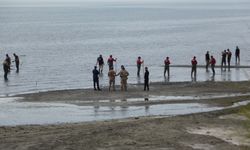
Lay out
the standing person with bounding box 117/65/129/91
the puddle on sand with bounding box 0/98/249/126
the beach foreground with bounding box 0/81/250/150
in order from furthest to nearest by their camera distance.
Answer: the standing person with bounding box 117/65/129/91 < the puddle on sand with bounding box 0/98/249/126 < the beach foreground with bounding box 0/81/250/150

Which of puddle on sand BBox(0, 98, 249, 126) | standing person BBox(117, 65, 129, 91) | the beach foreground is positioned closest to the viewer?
the beach foreground

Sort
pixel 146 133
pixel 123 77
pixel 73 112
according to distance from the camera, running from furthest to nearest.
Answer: pixel 123 77
pixel 73 112
pixel 146 133

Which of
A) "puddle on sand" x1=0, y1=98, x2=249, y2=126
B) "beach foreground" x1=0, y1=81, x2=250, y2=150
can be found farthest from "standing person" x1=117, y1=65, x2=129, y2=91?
"beach foreground" x1=0, y1=81, x2=250, y2=150

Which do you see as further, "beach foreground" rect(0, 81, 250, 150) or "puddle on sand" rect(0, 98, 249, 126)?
"puddle on sand" rect(0, 98, 249, 126)

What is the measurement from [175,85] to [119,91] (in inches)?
177

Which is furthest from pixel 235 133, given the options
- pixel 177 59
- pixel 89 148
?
pixel 177 59

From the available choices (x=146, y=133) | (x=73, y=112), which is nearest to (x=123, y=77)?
(x=73, y=112)

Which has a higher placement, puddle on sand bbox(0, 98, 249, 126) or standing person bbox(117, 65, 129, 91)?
standing person bbox(117, 65, 129, 91)

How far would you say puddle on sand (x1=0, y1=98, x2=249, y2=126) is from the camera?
84.7 feet

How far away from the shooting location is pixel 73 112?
27.8 m

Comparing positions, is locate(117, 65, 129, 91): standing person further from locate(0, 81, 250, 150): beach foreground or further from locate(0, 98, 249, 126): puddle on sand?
locate(0, 81, 250, 150): beach foreground

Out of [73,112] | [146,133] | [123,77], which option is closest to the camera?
[146,133]

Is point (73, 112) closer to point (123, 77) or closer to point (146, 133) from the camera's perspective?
point (123, 77)

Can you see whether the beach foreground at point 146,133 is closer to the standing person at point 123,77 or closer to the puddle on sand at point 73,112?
the puddle on sand at point 73,112
